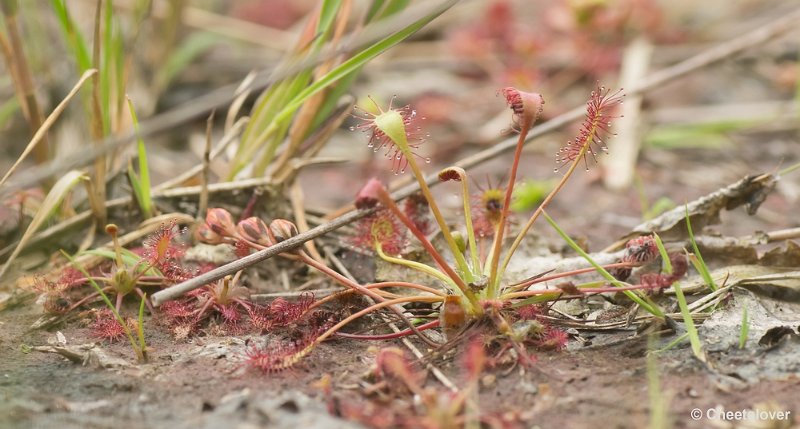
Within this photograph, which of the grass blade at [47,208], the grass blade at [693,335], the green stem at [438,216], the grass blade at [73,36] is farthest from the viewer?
the grass blade at [73,36]

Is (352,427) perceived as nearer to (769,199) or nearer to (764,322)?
(764,322)

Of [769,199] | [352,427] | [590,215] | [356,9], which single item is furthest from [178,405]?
[356,9]

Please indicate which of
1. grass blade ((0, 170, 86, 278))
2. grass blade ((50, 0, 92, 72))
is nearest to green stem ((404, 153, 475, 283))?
grass blade ((0, 170, 86, 278))

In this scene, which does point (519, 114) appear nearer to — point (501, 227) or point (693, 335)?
point (501, 227)

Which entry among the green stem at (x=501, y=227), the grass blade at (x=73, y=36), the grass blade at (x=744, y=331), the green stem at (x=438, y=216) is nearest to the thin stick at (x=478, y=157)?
the green stem at (x=438, y=216)

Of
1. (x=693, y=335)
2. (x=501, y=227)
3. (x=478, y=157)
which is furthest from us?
(x=478, y=157)

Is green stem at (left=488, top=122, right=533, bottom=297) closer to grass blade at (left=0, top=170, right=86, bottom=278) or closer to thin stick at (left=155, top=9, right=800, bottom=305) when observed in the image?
thin stick at (left=155, top=9, right=800, bottom=305)

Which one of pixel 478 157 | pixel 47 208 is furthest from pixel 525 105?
pixel 47 208

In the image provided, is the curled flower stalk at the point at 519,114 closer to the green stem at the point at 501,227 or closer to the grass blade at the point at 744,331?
the green stem at the point at 501,227
